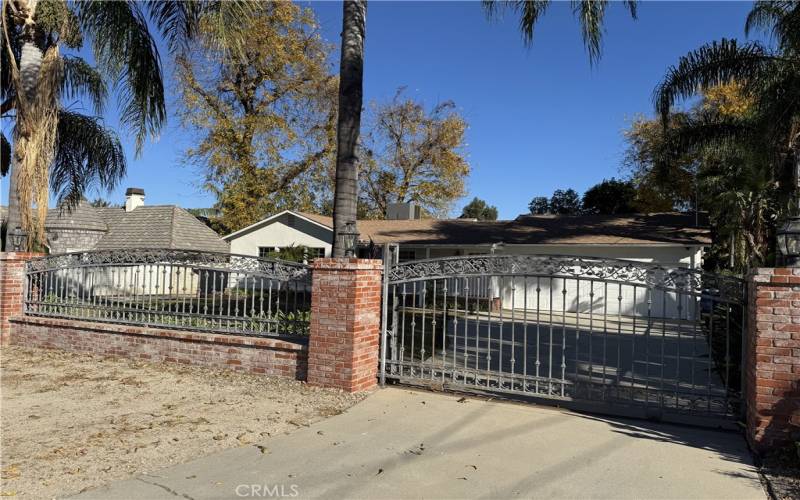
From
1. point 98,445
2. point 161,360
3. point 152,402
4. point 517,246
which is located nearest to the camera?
point 98,445

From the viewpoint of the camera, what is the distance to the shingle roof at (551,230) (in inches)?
731

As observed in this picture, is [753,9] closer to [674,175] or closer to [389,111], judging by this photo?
[674,175]

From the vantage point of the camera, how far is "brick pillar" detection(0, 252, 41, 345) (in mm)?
9094

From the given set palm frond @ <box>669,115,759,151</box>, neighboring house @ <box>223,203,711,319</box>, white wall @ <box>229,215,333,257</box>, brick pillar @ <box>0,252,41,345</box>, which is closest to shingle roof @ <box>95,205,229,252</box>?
neighboring house @ <box>223,203,711,319</box>

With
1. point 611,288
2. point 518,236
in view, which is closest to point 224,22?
point 611,288

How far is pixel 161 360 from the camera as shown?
24.9 ft

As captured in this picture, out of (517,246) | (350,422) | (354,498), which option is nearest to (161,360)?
(350,422)

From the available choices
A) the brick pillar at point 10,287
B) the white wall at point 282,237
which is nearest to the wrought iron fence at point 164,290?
the brick pillar at point 10,287

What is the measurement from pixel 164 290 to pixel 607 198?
40.7 m

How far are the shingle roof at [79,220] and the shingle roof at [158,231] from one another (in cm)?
58

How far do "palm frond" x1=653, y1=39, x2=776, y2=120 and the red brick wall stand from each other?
10.8m

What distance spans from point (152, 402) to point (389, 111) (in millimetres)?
29711

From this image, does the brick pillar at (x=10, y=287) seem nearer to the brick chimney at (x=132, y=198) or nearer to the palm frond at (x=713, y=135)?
the palm frond at (x=713, y=135)

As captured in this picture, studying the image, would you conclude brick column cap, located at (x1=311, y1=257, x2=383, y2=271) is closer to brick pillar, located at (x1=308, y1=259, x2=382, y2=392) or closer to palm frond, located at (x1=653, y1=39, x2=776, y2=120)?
brick pillar, located at (x1=308, y1=259, x2=382, y2=392)
